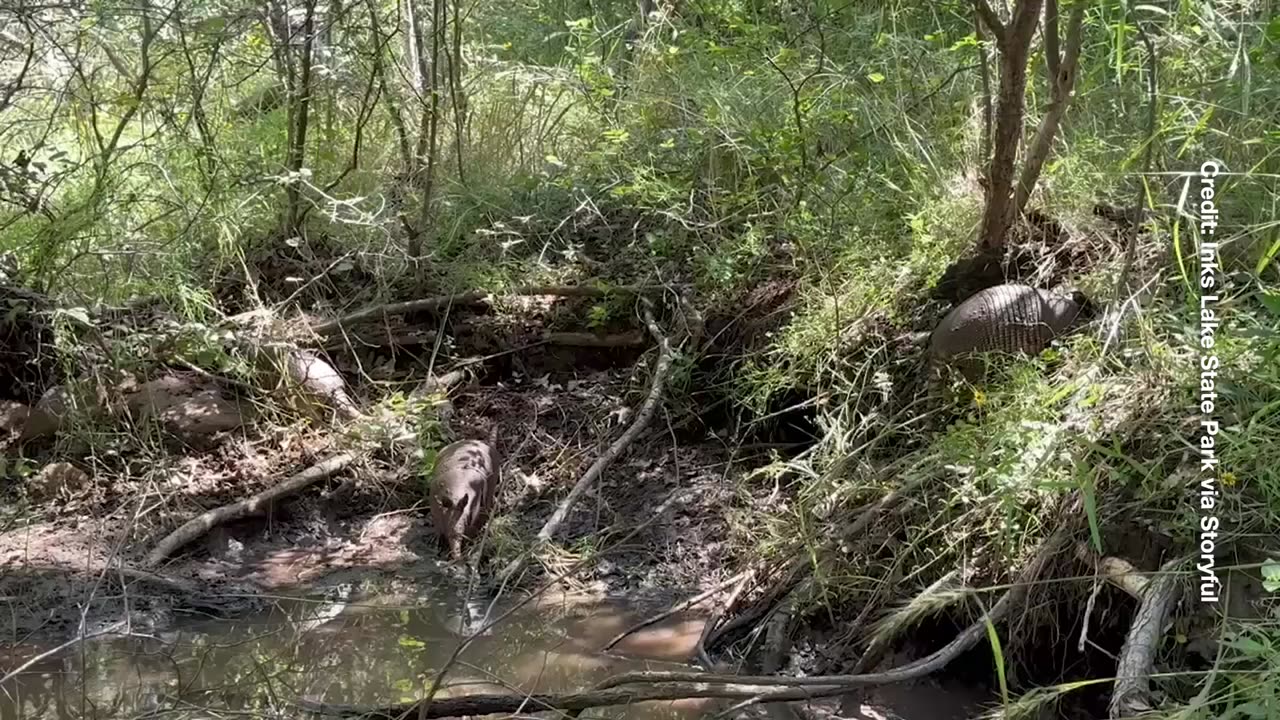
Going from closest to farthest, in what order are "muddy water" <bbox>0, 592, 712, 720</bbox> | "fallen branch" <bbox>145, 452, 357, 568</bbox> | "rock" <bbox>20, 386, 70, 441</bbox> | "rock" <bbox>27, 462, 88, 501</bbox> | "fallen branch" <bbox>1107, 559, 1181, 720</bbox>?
"fallen branch" <bbox>1107, 559, 1181, 720</bbox>, "muddy water" <bbox>0, 592, 712, 720</bbox>, "fallen branch" <bbox>145, 452, 357, 568</bbox>, "rock" <bbox>27, 462, 88, 501</bbox>, "rock" <bbox>20, 386, 70, 441</bbox>

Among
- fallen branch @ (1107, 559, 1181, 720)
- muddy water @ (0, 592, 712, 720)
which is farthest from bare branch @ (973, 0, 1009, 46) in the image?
muddy water @ (0, 592, 712, 720)

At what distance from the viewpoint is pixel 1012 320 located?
10.0 feet

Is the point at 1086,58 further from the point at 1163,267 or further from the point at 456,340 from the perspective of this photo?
the point at 456,340

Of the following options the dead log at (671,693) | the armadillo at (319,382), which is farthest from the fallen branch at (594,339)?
the dead log at (671,693)

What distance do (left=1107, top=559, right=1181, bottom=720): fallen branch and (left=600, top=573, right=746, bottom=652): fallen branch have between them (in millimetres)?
1170

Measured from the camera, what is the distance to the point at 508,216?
15.9 ft

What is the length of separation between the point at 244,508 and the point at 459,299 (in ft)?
4.07

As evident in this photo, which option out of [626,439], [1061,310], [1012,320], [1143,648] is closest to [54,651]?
[626,439]

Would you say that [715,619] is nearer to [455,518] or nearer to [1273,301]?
[455,518]

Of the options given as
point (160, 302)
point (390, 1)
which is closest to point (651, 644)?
point (160, 302)

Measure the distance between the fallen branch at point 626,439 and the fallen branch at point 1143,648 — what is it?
71.6 inches

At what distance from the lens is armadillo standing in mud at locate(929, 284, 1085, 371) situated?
9.96ft

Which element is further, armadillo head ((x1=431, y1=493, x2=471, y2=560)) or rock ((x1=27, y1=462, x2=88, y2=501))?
rock ((x1=27, y1=462, x2=88, y2=501))

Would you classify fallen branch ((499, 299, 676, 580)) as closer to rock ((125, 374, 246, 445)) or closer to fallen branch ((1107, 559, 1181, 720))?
rock ((125, 374, 246, 445))
